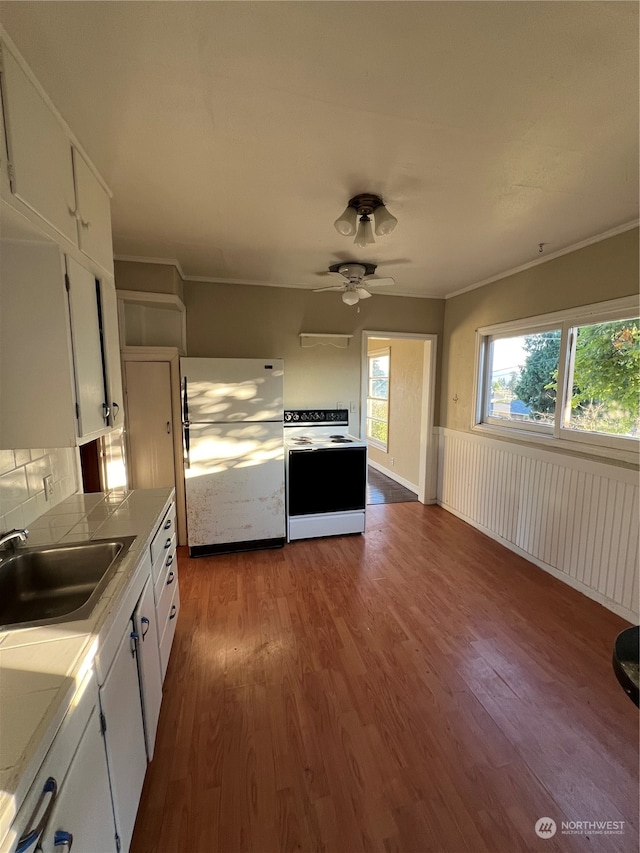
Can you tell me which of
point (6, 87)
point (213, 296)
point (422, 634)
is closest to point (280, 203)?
point (6, 87)

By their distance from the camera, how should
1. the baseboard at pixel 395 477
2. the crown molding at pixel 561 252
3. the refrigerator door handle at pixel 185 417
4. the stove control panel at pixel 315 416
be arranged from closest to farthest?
the crown molding at pixel 561 252
the refrigerator door handle at pixel 185 417
the stove control panel at pixel 315 416
the baseboard at pixel 395 477

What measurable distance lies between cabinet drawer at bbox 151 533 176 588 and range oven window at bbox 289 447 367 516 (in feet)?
4.69

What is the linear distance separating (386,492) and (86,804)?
171 inches

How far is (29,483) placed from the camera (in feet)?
5.20

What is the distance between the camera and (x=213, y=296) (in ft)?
11.6

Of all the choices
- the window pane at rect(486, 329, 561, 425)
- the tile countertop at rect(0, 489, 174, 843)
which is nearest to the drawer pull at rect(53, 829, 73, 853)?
the tile countertop at rect(0, 489, 174, 843)

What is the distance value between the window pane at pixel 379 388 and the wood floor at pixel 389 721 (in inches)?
146

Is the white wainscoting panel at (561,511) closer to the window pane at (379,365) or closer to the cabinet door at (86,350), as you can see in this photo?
the window pane at (379,365)

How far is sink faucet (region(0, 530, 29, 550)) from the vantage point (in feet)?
4.07

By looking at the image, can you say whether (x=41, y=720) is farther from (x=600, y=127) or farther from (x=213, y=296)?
(x=213, y=296)

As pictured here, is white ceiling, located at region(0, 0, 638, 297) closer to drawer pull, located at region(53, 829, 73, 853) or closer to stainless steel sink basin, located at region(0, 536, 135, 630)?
stainless steel sink basin, located at region(0, 536, 135, 630)

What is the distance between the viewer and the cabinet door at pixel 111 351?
167 centimetres

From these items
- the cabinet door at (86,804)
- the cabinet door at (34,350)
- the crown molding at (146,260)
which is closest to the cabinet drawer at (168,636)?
the cabinet door at (86,804)

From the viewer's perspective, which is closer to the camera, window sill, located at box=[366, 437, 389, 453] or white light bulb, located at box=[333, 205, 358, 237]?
white light bulb, located at box=[333, 205, 358, 237]
